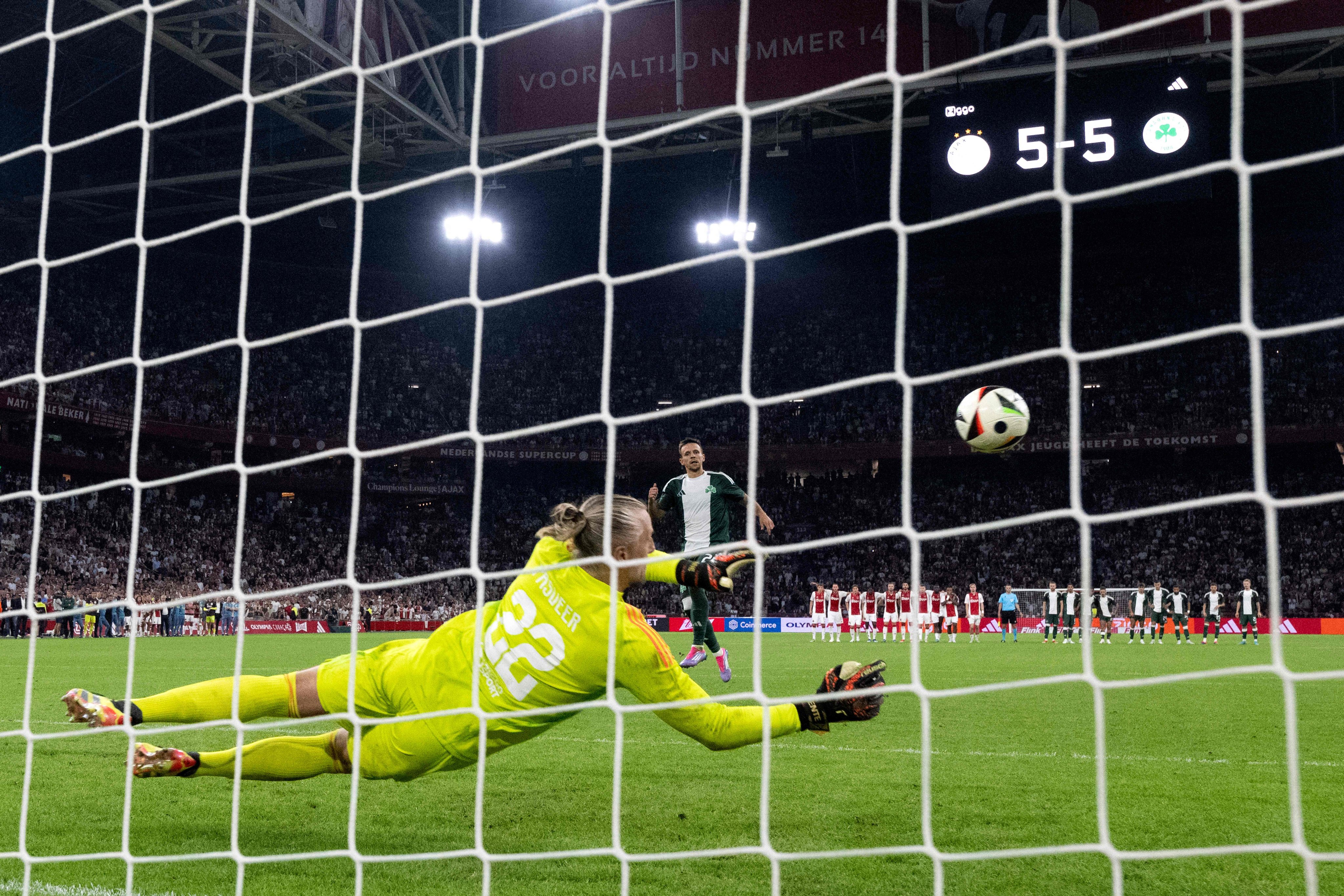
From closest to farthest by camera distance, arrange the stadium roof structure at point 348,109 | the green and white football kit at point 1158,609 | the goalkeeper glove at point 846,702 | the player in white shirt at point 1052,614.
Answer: the goalkeeper glove at point 846,702 < the stadium roof structure at point 348,109 < the green and white football kit at point 1158,609 < the player in white shirt at point 1052,614

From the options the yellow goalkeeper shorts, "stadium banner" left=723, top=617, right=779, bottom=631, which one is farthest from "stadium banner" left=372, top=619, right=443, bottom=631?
the yellow goalkeeper shorts

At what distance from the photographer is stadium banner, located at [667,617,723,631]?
91.6 feet

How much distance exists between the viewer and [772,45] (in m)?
14.7

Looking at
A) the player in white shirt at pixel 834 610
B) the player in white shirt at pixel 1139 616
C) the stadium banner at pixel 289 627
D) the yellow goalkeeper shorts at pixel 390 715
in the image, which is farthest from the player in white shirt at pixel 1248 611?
the stadium banner at pixel 289 627

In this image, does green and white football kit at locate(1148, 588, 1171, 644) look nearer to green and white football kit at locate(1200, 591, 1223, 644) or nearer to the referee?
green and white football kit at locate(1200, 591, 1223, 644)

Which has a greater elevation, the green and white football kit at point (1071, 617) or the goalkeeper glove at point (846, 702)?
the green and white football kit at point (1071, 617)

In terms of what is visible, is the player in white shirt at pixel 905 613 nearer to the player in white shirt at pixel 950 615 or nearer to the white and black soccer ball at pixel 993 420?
the player in white shirt at pixel 950 615

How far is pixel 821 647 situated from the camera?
60.1 feet

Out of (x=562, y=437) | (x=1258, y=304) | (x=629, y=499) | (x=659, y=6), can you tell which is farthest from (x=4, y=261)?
(x=1258, y=304)

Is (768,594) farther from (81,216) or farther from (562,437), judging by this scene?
(81,216)

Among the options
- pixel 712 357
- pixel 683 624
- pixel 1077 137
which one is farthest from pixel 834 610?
pixel 1077 137

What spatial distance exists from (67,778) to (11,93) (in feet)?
62.6

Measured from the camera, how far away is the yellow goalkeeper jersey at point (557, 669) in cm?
360

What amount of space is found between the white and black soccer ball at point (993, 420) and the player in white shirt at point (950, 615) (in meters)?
16.0
